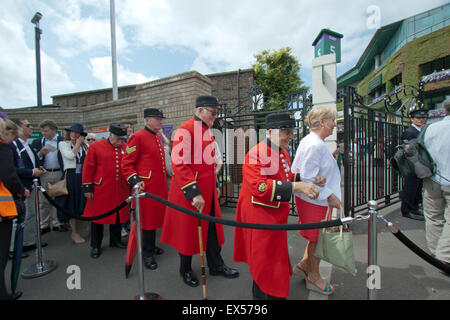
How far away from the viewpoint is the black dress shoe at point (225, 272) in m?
2.70

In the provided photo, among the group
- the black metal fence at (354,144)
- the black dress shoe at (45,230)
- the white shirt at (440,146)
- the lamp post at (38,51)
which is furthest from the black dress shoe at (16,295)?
the lamp post at (38,51)

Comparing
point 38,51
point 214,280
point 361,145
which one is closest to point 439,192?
point 361,145

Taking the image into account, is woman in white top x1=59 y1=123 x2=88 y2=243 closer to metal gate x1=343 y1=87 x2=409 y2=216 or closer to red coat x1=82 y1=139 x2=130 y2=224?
red coat x1=82 y1=139 x2=130 y2=224

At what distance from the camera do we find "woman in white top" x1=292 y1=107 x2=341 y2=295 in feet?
7.12

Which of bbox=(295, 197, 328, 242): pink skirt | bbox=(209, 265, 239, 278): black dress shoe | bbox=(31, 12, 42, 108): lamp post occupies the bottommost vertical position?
bbox=(209, 265, 239, 278): black dress shoe

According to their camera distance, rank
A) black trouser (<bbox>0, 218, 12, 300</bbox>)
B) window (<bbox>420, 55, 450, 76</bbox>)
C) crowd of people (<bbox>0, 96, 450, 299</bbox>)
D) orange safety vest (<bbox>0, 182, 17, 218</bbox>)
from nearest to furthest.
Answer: crowd of people (<bbox>0, 96, 450, 299</bbox>) → orange safety vest (<bbox>0, 182, 17, 218</bbox>) → black trouser (<bbox>0, 218, 12, 300</bbox>) → window (<bbox>420, 55, 450, 76</bbox>)

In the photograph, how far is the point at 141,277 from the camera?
85.3 inches

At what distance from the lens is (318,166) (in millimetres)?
2189

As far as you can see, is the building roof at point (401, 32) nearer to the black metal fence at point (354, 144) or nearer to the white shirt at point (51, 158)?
the black metal fence at point (354, 144)

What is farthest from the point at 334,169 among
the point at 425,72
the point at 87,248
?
the point at 425,72

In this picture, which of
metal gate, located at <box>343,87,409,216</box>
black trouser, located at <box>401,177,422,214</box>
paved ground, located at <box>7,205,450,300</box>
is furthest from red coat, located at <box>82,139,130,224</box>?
black trouser, located at <box>401,177,422,214</box>

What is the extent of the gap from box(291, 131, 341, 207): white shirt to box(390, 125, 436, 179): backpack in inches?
58.8

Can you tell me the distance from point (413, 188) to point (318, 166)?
12.1ft
